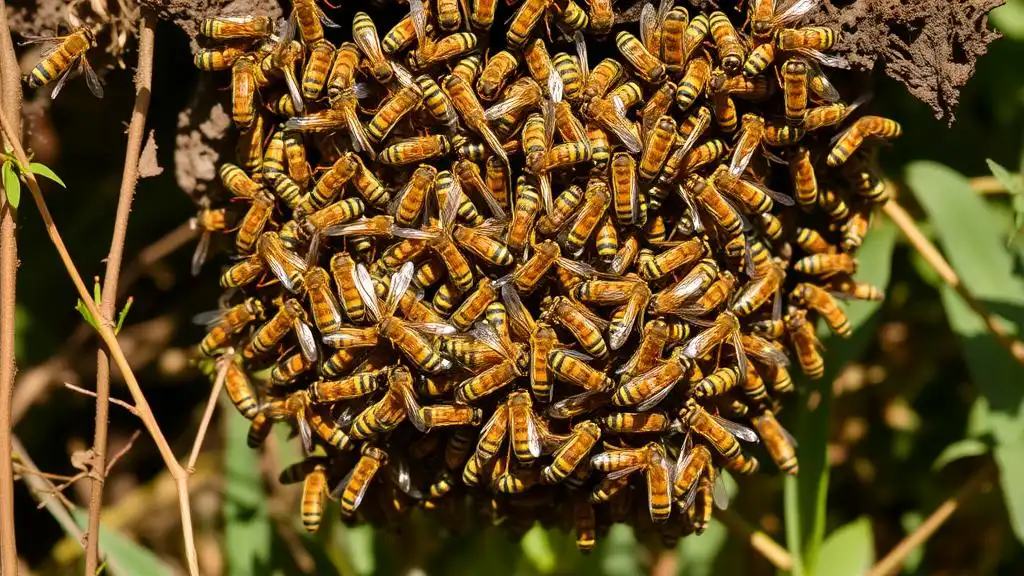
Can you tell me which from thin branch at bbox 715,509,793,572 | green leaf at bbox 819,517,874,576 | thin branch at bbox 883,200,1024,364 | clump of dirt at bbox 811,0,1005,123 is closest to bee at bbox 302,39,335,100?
clump of dirt at bbox 811,0,1005,123

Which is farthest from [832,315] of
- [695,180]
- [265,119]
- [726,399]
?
[265,119]

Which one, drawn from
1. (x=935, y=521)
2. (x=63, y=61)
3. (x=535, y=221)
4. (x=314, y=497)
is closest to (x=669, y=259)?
(x=535, y=221)

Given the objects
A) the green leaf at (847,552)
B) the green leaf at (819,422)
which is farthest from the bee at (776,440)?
the green leaf at (847,552)

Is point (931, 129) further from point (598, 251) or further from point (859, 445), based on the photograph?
point (598, 251)

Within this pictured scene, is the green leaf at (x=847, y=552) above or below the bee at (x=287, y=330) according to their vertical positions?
below

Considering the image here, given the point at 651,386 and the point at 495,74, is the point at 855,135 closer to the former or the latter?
the point at 651,386

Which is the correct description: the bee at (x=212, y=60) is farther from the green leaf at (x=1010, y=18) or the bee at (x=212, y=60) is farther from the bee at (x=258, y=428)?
the green leaf at (x=1010, y=18)
